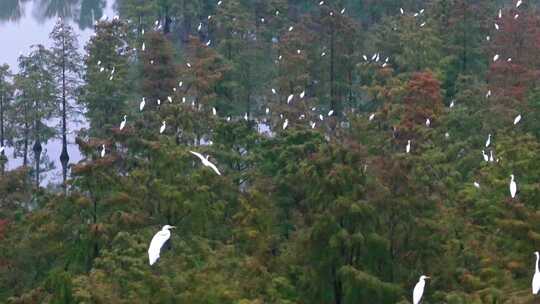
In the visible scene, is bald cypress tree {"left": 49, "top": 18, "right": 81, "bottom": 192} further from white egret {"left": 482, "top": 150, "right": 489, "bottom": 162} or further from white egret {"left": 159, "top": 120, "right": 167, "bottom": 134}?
white egret {"left": 482, "top": 150, "right": 489, "bottom": 162}

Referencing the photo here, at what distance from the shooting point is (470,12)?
32.0 m

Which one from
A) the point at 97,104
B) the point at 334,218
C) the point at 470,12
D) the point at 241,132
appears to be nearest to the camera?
the point at 334,218

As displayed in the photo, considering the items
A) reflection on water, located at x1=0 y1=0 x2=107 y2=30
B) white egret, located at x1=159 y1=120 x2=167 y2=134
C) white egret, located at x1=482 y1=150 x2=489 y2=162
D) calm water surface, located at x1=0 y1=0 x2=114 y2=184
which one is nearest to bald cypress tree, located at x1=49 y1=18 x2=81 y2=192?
white egret, located at x1=159 y1=120 x2=167 y2=134

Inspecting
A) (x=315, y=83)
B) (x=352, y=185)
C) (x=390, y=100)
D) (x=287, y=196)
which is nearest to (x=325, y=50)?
(x=315, y=83)

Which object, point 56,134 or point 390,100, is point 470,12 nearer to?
point 390,100

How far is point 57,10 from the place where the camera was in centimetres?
5881

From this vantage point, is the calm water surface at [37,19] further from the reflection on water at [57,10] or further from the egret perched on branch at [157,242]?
the egret perched on branch at [157,242]

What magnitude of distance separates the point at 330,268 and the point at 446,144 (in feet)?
30.7

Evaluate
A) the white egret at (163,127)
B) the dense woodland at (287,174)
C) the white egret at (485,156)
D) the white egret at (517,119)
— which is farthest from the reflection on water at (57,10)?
the white egret at (485,156)

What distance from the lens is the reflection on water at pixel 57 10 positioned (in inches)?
2248

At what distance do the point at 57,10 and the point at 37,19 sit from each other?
158 cm

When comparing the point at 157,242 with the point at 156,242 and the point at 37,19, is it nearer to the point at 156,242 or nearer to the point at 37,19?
the point at 156,242

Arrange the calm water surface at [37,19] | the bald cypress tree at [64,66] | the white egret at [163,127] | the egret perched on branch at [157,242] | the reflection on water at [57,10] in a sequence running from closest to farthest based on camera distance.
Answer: the egret perched on branch at [157,242] < the white egret at [163,127] < the bald cypress tree at [64,66] < the calm water surface at [37,19] < the reflection on water at [57,10]

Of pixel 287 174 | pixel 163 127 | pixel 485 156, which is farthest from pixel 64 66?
pixel 485 156
